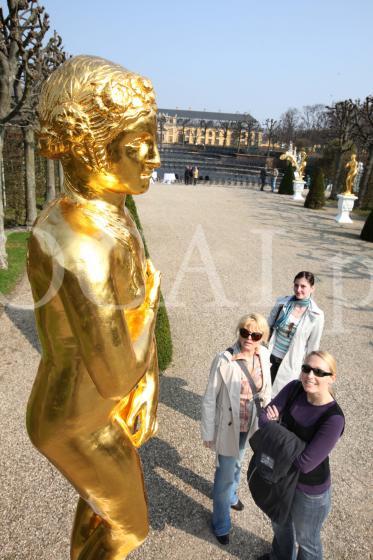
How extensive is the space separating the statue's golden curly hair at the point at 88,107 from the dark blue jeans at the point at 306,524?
240 cm

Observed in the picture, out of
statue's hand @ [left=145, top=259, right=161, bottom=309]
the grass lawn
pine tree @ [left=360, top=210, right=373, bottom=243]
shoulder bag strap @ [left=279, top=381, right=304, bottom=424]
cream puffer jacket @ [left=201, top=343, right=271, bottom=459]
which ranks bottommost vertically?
the grass lawn

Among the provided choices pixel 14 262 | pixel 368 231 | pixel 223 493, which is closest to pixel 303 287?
pixel 223 493

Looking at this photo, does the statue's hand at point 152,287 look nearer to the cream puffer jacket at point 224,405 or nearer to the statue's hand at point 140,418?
the statue's hand at point 140,418

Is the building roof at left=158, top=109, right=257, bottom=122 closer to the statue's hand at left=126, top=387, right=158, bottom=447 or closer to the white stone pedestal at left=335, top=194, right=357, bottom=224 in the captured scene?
the white stone pedestal at left=335, top=194, right=357, bottom=224

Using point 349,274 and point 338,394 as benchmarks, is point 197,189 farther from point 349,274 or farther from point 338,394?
point 338,394

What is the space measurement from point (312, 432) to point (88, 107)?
219 centimetres

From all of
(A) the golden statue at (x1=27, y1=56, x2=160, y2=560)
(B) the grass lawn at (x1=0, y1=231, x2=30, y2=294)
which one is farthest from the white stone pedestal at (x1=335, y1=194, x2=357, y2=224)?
(A) the golden statue at (x1=27, y1=56, x2=160, y2=560)

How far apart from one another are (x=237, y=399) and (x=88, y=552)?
169 centimetres

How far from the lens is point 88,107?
45.8 inches

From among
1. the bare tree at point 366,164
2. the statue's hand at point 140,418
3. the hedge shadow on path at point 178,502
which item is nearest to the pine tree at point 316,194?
the bare tree at point 366,164

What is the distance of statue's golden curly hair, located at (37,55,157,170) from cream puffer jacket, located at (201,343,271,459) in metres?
2.20

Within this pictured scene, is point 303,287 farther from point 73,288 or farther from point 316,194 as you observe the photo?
point 316,194

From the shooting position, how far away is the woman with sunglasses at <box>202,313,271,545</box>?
309 cm

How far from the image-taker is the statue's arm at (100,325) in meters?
1.14
